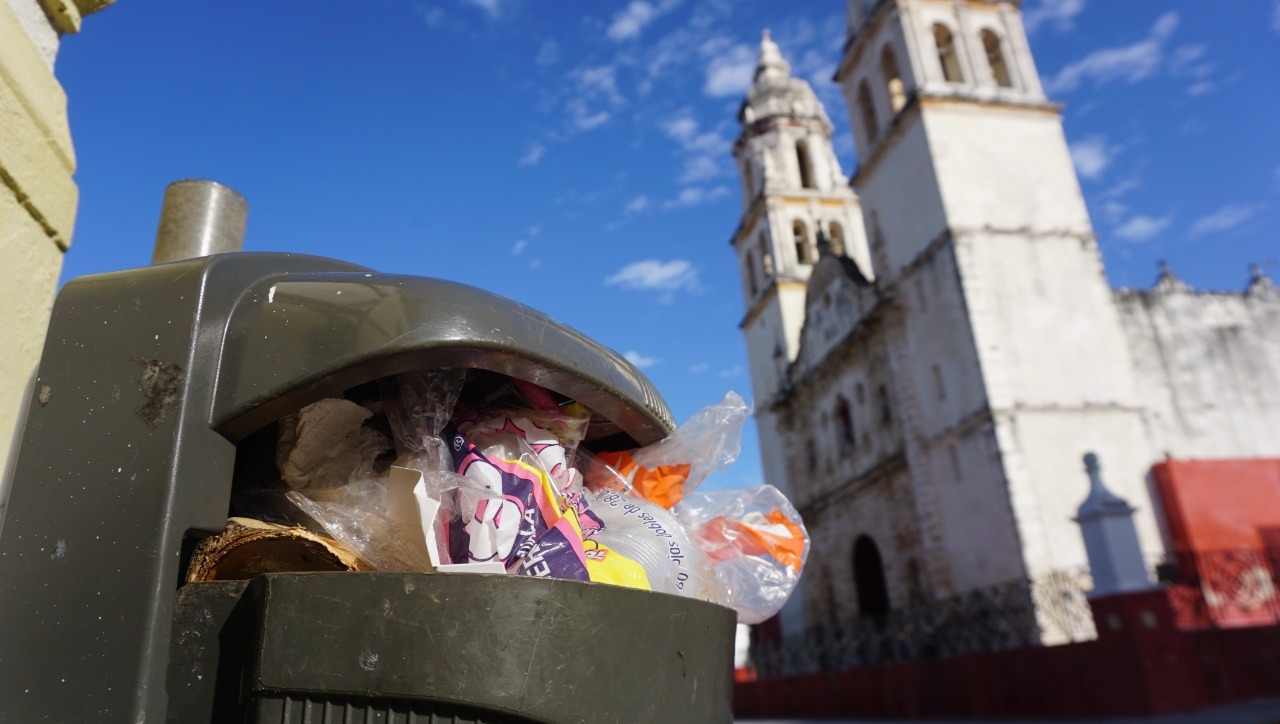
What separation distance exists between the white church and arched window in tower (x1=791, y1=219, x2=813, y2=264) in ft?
10.8

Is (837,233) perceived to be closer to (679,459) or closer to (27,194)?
(679,459)

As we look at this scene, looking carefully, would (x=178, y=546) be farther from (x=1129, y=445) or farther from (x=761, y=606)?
(x=1129, y=445)

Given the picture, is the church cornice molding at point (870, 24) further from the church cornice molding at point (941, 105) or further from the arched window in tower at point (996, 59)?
the church cornice molding at point (941, 105)

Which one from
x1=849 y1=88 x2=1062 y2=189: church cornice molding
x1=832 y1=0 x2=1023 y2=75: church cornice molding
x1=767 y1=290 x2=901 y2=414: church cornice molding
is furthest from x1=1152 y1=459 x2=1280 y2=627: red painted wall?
x1=832 y1=0 x2=1023 y2=75: church cornice molding

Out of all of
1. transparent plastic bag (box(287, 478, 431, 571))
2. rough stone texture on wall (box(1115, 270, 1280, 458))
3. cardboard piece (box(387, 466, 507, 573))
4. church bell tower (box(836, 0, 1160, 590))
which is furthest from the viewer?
rough stone texture on wall (box(1115, 270, 1280, 458))

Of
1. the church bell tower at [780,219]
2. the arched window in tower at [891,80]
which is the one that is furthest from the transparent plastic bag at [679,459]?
Result: the church bell tower at [780,219]

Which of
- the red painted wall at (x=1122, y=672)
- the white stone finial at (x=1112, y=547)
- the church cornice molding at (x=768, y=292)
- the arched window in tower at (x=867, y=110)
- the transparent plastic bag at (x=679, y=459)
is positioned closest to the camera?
the transparent plastic bag at (x=679, y=459)

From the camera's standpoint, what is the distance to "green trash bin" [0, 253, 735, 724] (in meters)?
1.01

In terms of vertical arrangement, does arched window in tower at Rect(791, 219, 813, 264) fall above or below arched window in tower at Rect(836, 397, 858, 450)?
above

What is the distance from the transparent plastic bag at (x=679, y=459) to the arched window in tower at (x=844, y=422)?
18.8 m

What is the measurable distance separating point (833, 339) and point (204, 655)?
65.9ft

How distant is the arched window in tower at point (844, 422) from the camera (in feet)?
66.5

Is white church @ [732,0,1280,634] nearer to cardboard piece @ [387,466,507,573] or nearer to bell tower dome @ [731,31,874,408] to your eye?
bell tower dome @ [731,31,874,408]

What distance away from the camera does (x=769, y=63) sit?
2770cm
